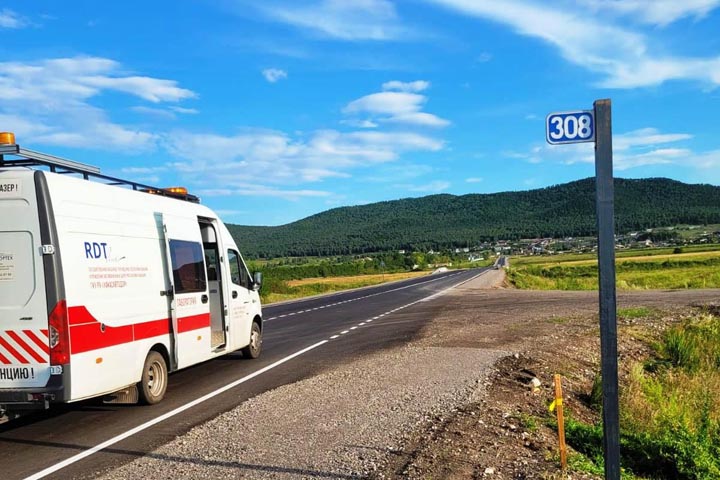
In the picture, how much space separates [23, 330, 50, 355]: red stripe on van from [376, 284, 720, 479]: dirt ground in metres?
4.06

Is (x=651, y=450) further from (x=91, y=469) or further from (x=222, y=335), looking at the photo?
(x=222, y=335)

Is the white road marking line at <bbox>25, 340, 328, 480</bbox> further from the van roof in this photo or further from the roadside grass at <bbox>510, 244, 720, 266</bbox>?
the roadside grass at <bbox>510, 244, 720, 266</bbox>

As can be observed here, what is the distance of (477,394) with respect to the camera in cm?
882

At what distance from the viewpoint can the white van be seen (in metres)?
7.25

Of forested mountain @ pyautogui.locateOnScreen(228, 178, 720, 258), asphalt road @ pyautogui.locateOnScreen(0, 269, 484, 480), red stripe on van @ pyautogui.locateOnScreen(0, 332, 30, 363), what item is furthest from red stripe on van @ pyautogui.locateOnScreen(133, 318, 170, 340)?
forested mountain @ pyautogui.locateOnScreen(228, 178, 720, 258)

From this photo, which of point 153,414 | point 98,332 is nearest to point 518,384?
point 153,414

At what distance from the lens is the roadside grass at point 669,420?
729 cm

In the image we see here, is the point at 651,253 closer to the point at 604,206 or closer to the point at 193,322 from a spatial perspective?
the point at 193,322

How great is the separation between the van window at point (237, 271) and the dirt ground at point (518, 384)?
4.34m

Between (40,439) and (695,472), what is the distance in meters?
7.38

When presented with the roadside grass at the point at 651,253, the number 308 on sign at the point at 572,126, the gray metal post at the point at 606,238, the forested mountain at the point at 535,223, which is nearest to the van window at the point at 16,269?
the number 308 on sign at the point at 572,126

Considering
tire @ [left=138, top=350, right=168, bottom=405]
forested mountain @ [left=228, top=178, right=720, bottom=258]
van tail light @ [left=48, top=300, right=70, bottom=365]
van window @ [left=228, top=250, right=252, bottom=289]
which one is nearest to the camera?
van tail light @ [left=48, top=300, right=70, bottom=365]

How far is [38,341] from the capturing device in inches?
286

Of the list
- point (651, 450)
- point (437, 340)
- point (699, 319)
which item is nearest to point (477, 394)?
point (651, 450)
